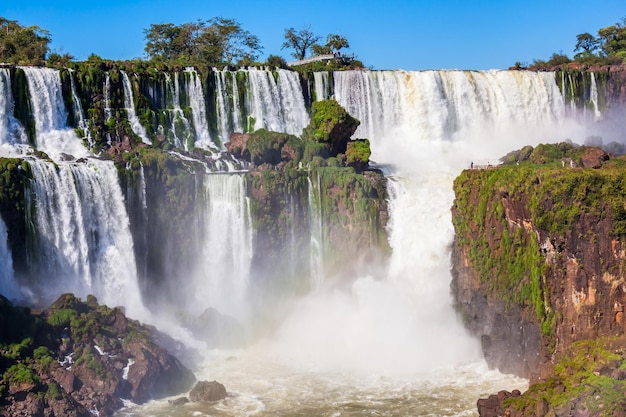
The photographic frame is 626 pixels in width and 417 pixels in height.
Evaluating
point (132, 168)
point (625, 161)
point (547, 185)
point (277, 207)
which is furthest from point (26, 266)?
point (625, 161)

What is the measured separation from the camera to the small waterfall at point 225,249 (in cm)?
4247

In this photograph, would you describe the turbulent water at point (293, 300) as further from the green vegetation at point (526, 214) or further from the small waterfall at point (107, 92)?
the green vegetation at point (526, 214)

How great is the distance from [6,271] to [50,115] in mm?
11195

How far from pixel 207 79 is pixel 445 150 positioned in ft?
47.0

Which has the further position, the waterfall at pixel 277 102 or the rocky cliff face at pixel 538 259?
the waterfall at pixel 277 102

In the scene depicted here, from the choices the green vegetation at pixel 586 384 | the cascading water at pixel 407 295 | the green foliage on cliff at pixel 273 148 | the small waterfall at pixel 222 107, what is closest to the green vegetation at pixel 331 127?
the green foliage on cliff at pixel 273 148

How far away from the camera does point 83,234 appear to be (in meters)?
39.5

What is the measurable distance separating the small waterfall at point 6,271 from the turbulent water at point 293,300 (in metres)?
0.08

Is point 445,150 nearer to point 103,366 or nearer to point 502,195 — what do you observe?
point 502,195

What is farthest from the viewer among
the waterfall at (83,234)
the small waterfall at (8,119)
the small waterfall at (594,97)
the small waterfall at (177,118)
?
the small waterfall at (594,97)

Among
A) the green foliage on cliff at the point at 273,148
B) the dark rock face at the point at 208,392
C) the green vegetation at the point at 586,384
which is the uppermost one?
the green foliage on cliff at the point at 273,148

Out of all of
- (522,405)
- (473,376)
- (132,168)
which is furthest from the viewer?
(132,168)

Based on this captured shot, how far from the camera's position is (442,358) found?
36.8 m

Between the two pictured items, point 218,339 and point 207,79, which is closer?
point 218,339
